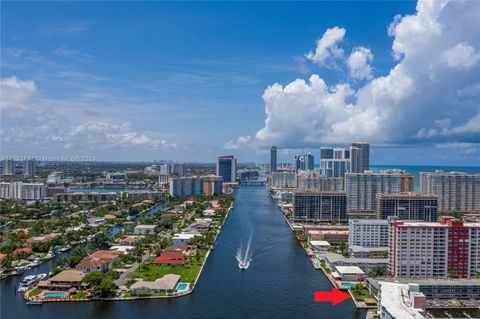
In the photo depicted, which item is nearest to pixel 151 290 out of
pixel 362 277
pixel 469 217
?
pixel 362 277

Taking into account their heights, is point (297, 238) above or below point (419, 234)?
below

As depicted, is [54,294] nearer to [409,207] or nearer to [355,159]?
[409,207]

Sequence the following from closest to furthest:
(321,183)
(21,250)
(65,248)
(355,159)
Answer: (21,250) < (65,248) < (321,183) < (355,159)

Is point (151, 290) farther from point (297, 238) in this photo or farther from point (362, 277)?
point (297, 238)

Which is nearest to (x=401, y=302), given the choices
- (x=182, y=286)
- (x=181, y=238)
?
(x=182, y=286)

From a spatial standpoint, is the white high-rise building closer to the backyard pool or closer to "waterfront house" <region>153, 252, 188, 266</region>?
"waterfront house" <region>153, 252, 188, 266</region>
